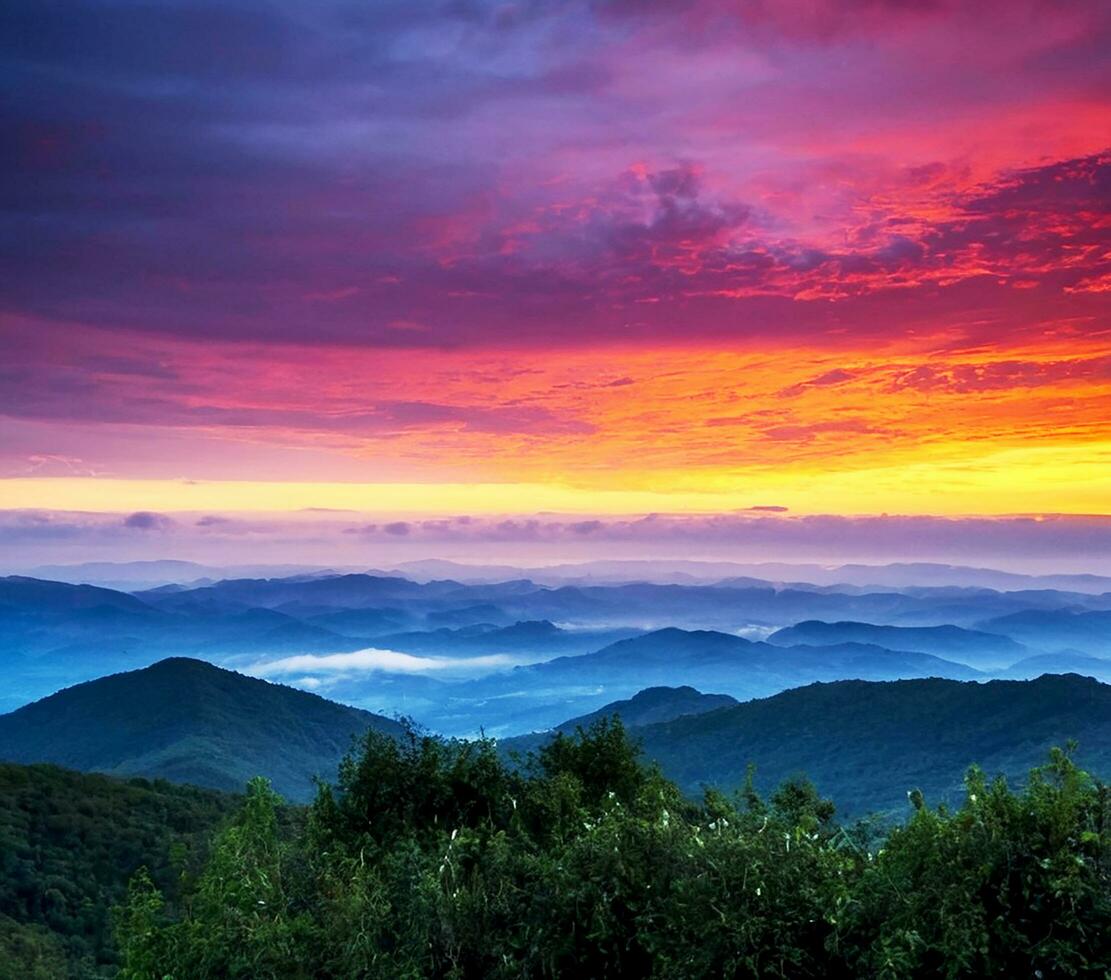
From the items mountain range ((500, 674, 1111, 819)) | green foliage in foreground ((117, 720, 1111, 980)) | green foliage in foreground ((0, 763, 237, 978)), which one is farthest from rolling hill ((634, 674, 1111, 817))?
green foliage in foreground ((117, 720, 1111, 980))

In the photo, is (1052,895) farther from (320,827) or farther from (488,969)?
(320,827)

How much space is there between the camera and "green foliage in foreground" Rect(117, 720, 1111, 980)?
39.1 ft

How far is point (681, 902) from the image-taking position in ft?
44.3

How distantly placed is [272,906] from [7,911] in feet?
232

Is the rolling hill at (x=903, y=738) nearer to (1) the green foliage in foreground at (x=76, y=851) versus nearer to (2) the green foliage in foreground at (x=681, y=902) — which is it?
(1) the green foliage in foreground at (x=76, y=851)

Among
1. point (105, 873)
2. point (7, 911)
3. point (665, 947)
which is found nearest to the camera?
point (665, 947)

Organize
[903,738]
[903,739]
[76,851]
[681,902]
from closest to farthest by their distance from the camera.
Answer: [681,902] → [76,851] → [903,739] → [903,738]

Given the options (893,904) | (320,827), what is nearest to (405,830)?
(320,827)

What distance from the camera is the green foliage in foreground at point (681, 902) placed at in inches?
470

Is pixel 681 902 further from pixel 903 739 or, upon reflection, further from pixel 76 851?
pixel 903 739

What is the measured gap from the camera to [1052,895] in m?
12.0

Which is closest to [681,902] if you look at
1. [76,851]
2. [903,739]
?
[76,851]

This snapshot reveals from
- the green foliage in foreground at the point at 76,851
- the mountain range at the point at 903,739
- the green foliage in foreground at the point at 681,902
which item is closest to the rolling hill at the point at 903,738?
the mountain range at the point at 903,739

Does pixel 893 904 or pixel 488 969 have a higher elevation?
pixel 893 904
